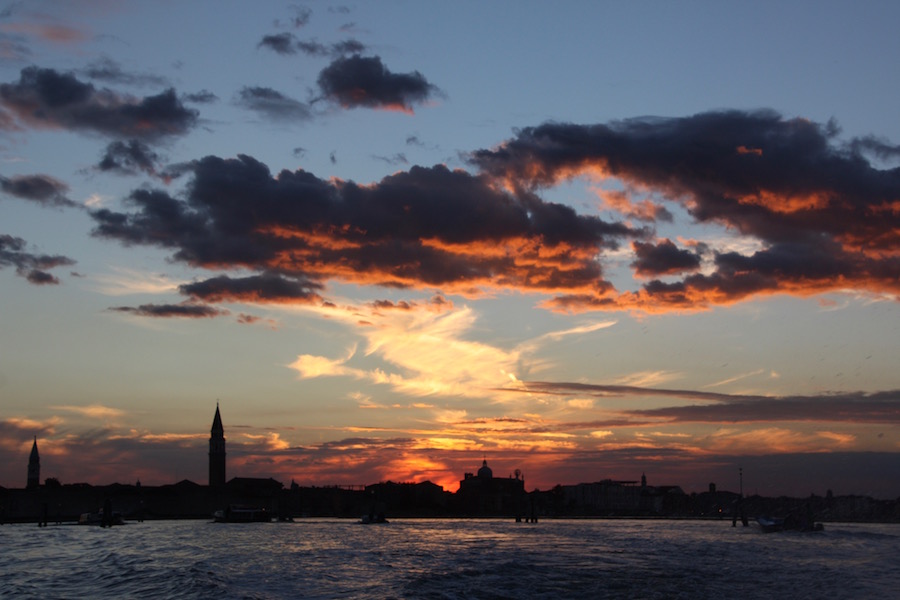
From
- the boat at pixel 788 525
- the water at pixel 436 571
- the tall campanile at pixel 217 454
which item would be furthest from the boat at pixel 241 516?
the boat at pixel 788 525

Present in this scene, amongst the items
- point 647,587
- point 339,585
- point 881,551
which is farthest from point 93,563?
point 881,551

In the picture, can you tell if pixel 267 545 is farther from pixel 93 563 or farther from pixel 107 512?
pixel 107 512

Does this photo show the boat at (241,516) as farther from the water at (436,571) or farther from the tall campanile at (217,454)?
the water at (436,571)

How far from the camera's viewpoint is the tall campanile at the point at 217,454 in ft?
621

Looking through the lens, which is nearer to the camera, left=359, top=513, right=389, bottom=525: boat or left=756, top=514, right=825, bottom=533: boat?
left=756, top=514, right=825, bottom=533: boat

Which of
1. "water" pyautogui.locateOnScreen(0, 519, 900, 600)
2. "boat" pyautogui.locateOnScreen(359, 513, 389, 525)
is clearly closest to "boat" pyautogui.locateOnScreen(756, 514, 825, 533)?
"water" pyautogui.locateOnScreen(0, 519, 900, 600)

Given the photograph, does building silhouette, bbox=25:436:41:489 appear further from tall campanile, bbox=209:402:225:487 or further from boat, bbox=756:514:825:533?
boat, bbox=756:514:825:533

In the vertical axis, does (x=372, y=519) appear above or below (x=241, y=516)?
below

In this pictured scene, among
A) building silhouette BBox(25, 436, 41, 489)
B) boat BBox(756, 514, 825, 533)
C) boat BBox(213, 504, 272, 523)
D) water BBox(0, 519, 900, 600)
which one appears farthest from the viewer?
building silhouette BBox(25, 436, 41, 489)

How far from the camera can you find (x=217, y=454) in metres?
190

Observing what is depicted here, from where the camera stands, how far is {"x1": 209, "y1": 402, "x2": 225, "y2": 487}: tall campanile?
189 metres

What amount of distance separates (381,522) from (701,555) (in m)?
87.8

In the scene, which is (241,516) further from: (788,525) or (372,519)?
(788,525)

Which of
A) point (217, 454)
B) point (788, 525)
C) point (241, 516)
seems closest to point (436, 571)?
point (788, 525)
